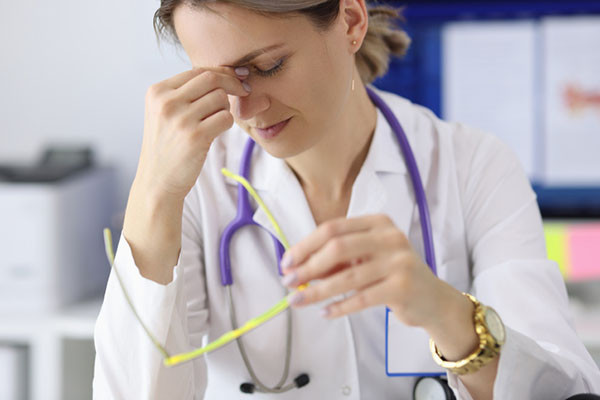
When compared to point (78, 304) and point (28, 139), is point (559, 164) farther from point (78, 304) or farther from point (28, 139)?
point (28, 139)

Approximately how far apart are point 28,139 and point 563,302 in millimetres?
1995

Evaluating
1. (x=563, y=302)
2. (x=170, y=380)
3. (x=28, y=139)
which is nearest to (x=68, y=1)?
(x=28, y=139)

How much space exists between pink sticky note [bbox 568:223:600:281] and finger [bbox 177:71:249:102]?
1504mm

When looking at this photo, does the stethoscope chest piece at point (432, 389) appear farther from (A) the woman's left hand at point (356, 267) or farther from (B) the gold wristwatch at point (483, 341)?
(A) the woman's left hand at point (356, 267)

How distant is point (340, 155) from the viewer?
4.39 feet

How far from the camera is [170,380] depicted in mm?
1118

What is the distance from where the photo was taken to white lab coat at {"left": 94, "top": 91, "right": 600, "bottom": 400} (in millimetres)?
1147

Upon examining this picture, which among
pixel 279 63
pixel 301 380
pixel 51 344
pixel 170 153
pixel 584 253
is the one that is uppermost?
pixel 279 63

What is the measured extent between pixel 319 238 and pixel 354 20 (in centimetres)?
48

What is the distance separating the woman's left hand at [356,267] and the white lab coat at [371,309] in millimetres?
366

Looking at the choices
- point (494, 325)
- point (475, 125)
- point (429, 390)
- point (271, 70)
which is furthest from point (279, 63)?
point (475, 125)

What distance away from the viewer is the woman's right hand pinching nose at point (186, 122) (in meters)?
1.02

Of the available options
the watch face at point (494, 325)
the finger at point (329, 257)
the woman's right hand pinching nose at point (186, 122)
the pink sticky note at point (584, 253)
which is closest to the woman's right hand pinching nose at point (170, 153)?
the woman's right hand pinching nose at point (186, 122)

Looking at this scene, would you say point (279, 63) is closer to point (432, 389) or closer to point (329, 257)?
point (329, 257)
